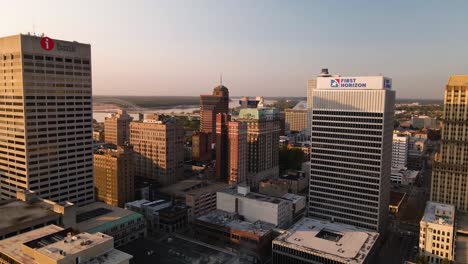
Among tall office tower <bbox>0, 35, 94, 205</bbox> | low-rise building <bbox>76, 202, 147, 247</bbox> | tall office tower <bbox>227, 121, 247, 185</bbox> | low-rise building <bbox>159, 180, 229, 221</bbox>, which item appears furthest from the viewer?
tall office tower <bbox>227, 121, 247, 185</bbox>

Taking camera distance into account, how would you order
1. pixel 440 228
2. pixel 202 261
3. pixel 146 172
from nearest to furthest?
pixel 202 261
pixel 440 228
pixel 146 172

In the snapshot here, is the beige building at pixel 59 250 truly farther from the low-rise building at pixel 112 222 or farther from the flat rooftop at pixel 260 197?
the flat rooftop at pixel 260 197

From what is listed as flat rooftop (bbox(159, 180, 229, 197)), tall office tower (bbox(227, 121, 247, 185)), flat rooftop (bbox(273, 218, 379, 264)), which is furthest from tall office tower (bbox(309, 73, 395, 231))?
tall office tower (bbox(227, 121, 247, 185))

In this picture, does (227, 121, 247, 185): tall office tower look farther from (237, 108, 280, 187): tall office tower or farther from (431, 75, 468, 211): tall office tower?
(431, 75, 468, 211): tall office tower

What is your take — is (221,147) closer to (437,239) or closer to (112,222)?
(112,222)

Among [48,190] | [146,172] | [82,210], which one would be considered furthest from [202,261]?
[146,172]

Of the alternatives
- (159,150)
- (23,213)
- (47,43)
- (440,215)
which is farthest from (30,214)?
(440,215)

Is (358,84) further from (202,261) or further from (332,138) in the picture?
(202,261)
